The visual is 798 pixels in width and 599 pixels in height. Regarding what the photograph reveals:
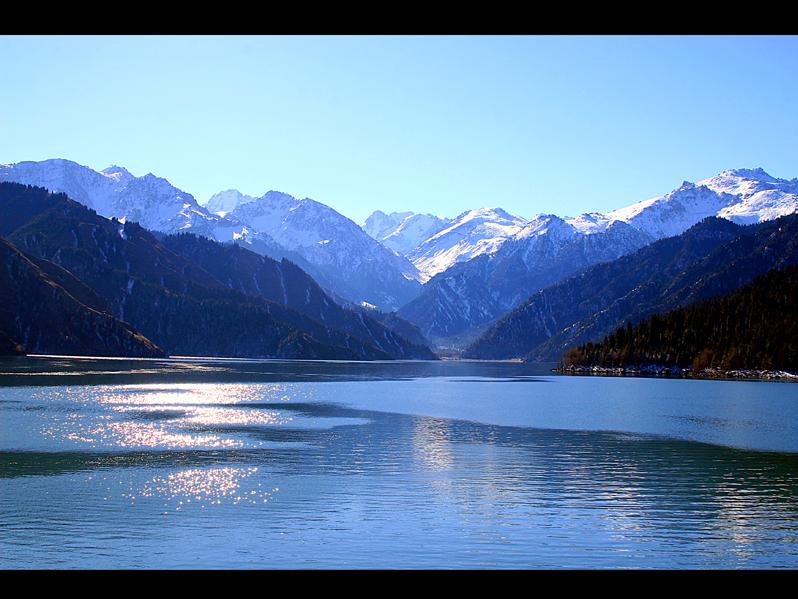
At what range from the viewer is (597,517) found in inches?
1991

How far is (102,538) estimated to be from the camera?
4391cm

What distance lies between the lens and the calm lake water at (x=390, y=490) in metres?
41.3

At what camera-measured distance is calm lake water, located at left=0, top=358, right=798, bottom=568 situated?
136ft

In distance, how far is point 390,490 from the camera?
6019 cm
